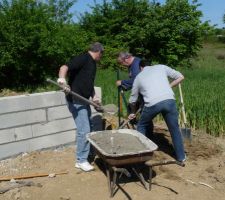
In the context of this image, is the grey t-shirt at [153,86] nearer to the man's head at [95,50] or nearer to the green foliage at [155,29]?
the man's head at [95,50]

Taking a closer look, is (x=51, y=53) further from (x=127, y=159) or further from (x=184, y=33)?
(x=184, y=33)

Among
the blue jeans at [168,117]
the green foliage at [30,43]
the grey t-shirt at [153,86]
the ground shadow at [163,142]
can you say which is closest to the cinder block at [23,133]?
the blue jeans at [168,117]

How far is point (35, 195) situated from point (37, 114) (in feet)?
5.27

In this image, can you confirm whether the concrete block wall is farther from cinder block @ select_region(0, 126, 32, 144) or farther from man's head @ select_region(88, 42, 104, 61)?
man's head @ select_region(88, 42, 104, 61)

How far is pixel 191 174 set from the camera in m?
5.92

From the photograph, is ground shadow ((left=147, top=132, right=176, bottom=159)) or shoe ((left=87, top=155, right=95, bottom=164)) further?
ground shadow ((left=147, top=132, right=176, bottom=159))

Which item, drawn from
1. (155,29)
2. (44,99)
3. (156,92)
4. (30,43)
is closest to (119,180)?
(156,92)

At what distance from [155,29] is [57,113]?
47.1 feet

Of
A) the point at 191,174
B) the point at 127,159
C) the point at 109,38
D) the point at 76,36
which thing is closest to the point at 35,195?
the point at 127,159

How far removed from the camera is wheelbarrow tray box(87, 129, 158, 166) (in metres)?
4.84

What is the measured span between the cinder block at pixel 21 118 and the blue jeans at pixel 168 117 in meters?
1.52

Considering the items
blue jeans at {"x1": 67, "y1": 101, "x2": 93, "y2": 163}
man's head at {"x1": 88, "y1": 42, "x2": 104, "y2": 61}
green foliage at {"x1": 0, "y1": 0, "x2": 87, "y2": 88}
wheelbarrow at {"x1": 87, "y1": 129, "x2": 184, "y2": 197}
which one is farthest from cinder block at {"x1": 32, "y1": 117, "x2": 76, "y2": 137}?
green foliage at {"x1": 0, "y1": 0, "x2": 87, "y2": 88}

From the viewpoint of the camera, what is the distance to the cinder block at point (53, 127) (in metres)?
6.51

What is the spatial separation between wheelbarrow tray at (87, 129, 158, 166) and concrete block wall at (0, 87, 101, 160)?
1274 millimetres
